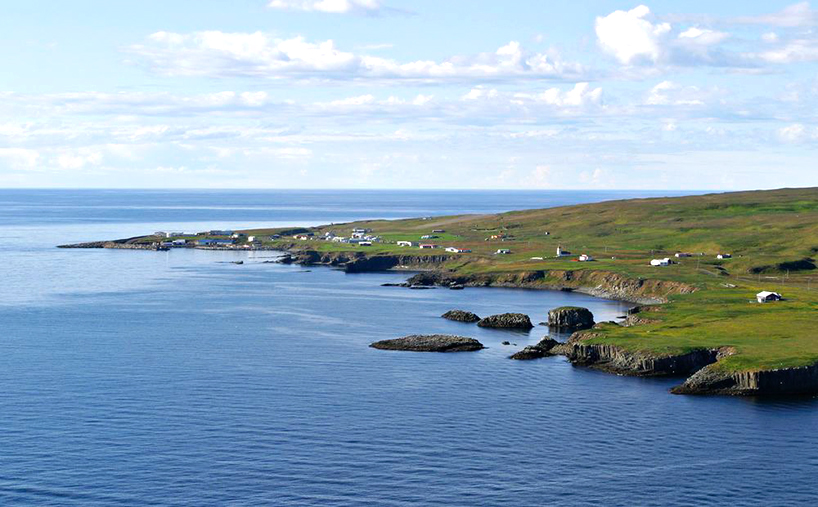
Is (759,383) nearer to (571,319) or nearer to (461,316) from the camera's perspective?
(571,319)

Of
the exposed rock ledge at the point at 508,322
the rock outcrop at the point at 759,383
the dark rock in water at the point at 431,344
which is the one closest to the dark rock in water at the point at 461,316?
the exposed rock ledge at the point at 508,322

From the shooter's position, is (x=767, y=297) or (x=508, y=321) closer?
(x=508, y=321)

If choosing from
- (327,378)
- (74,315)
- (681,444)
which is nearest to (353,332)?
(327,378)

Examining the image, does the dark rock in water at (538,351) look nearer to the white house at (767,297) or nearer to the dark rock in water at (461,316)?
the dark rock in water at (461,316)

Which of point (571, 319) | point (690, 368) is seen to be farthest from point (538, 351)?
point (571, 319)

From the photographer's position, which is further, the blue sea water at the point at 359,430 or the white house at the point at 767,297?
the white house at the point at 767,297

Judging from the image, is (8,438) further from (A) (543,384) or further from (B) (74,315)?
(B) (74,315)

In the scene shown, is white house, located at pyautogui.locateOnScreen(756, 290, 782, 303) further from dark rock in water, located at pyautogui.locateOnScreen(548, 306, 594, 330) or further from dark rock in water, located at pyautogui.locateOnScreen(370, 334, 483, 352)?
dark rock in water, located at pyautogui.locateOnScreen(370, 334, 483, 352)
